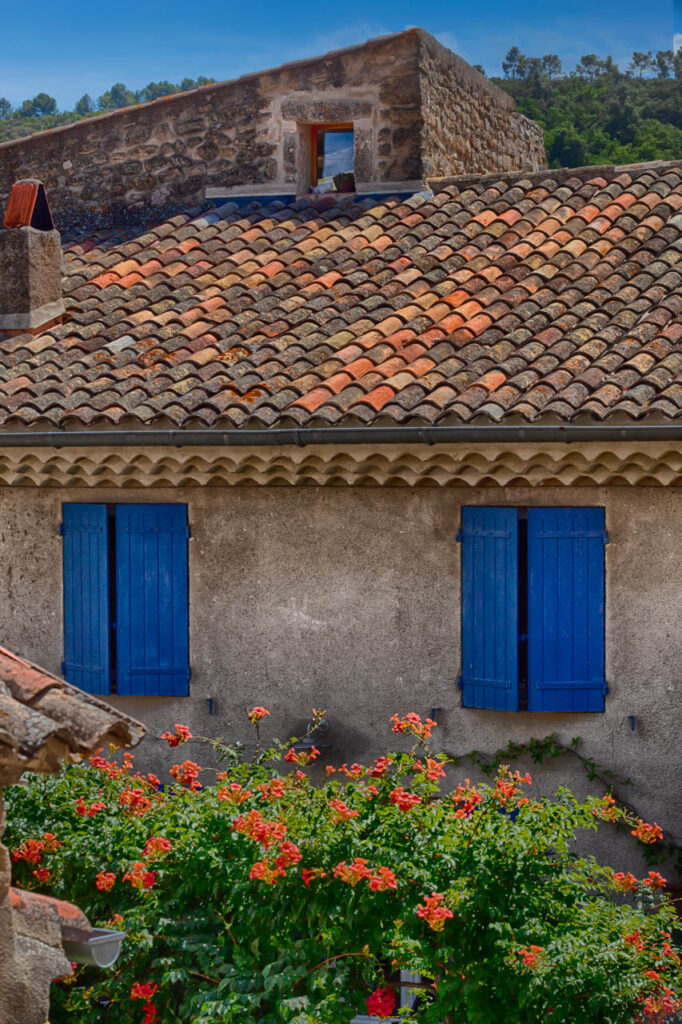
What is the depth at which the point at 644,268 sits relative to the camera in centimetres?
849

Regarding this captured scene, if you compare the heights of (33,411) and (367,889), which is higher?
(33,411)

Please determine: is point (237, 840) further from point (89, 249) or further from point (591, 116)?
point (591, 116)

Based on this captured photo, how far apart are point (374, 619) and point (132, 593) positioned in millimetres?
Answer: 1675

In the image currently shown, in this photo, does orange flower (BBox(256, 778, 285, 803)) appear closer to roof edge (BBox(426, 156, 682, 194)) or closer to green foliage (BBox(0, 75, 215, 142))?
roof edge (BBox(426, 156, 682, 194))

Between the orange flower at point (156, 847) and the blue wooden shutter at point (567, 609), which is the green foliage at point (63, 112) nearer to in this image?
the blue wooden shutter at point (567, 609)

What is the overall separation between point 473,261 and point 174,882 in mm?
5404

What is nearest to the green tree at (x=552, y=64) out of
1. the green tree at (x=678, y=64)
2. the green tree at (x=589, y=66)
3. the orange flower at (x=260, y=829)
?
the green tree at (x=589, y=66)

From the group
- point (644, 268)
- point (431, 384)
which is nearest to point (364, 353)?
point (431, 384)

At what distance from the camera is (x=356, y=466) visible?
7613mm

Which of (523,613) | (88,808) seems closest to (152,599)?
(523,613)

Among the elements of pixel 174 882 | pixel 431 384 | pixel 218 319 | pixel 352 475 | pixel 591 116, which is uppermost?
pixel 591 116

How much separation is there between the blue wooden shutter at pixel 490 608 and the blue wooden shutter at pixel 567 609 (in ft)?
0.43

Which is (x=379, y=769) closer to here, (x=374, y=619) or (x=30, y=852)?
(x=30, y=852)

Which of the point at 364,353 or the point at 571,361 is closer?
the point at 571,361
